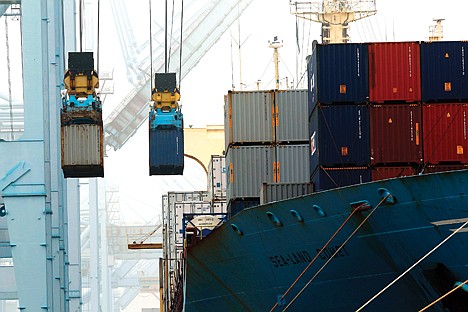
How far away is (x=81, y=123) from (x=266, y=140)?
4862 millimetres

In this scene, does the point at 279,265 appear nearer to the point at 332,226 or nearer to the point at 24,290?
the point at 332,226

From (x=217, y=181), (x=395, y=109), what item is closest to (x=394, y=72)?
(x=395, y=109)

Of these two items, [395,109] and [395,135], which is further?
[395,109]

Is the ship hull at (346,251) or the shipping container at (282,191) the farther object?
the shipping container at (282,191)

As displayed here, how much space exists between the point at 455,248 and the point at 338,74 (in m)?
7.07

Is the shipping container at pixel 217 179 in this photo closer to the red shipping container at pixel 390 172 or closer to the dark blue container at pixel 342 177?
the dark blue container at pixel 342 177

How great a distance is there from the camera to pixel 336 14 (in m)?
43.2

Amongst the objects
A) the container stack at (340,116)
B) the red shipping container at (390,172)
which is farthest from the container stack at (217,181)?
the red shipping container at (390,172)

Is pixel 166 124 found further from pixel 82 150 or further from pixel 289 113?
pixel 289 113

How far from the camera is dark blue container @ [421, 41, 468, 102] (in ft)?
94.3

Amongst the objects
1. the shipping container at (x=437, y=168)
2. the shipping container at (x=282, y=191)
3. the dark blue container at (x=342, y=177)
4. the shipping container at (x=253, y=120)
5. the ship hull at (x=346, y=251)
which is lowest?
the ship hull at (x=346, y=251)

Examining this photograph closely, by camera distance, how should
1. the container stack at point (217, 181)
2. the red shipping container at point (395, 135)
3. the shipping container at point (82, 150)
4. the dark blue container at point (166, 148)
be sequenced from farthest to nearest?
the container stack at point (217, 181)
the dark blue container at point (166, 148)
the shipping container at point (82, 150)
the red shipping container at point (395, 135)

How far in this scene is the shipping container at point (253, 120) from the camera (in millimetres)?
35188

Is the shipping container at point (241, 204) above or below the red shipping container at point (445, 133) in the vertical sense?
below
